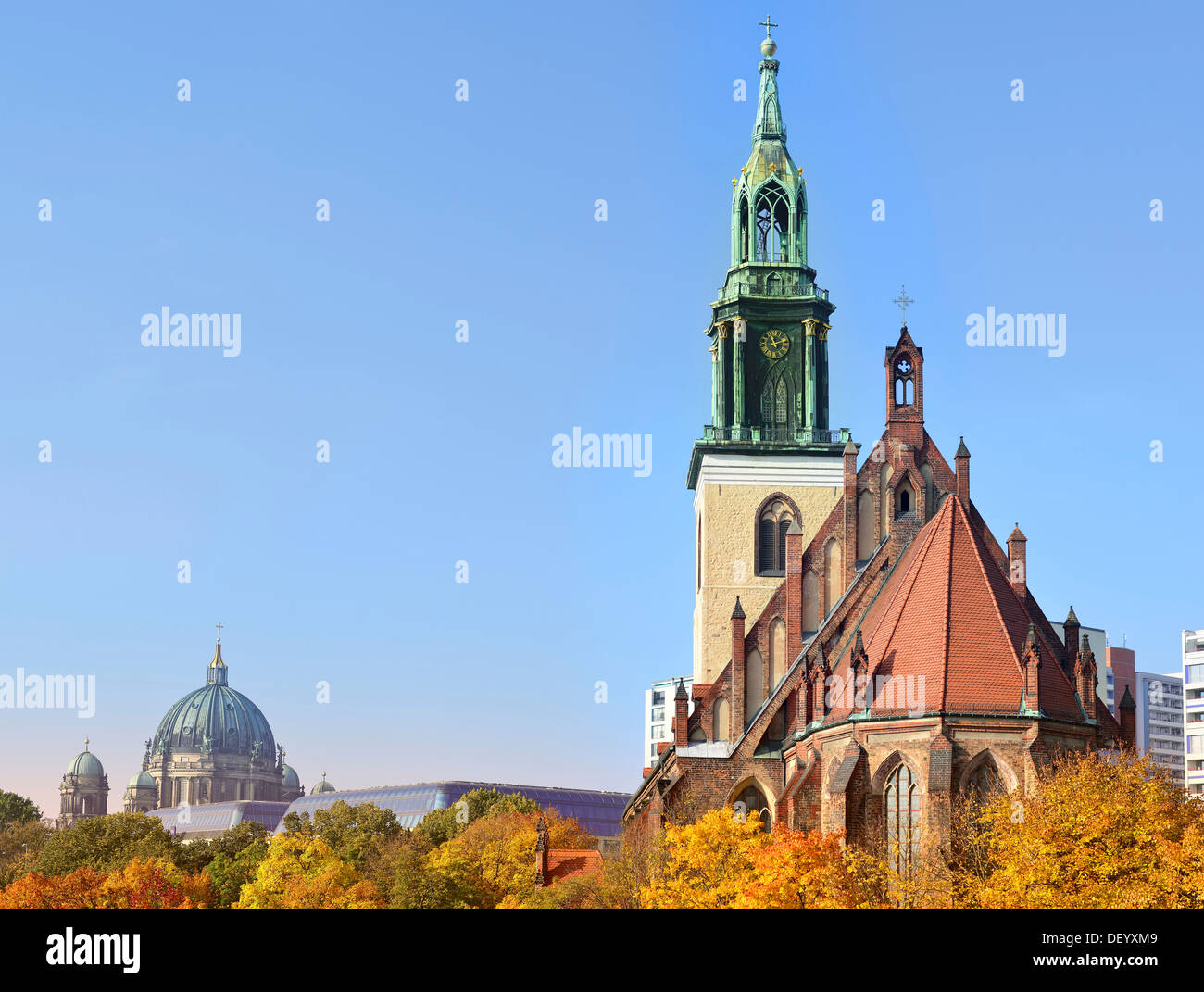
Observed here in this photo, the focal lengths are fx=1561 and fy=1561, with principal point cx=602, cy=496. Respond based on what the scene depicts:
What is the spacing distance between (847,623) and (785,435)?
23549mm

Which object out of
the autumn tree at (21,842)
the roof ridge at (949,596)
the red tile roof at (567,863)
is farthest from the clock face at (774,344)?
the autumn tree at (21,842)

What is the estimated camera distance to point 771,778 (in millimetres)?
68562

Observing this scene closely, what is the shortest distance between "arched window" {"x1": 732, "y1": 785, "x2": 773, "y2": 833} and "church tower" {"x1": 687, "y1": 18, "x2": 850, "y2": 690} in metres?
18.8

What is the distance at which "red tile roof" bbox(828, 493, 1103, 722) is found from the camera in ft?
186

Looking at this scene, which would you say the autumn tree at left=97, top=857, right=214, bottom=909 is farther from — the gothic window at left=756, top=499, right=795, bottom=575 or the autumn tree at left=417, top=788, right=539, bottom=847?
the gothic window at left=756, top=499, right=795, bottom=575

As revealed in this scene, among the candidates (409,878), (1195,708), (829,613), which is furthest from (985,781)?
(1195,708)

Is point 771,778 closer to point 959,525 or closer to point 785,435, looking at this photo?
point 959,525

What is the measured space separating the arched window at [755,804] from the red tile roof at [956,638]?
8033 millimetres

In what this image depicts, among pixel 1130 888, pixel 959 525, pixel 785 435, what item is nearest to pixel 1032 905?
pixel 1130 888

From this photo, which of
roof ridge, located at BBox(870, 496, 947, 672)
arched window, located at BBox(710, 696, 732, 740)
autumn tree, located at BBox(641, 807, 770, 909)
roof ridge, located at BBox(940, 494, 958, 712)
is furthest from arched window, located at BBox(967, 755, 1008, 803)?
arched window, located at BBox(710, 696, 732, 740)

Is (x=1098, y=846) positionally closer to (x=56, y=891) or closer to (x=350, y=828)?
(x=56, y=891)

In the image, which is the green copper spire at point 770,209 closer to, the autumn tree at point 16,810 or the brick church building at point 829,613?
the brick church building at point 829,613
